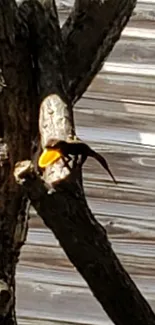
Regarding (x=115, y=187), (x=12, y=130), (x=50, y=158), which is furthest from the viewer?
(x=115, y=187)

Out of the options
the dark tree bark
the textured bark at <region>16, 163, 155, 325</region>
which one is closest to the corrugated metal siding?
the dark tree bark

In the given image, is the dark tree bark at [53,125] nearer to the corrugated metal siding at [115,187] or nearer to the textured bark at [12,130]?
the textured bark at [12,130]

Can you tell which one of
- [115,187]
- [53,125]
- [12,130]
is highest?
[53,125]

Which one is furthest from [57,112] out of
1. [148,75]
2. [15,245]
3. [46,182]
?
[148,75]

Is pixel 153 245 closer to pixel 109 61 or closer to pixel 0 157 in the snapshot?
pixel 109 61

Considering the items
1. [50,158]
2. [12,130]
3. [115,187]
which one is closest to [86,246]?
[50,158]

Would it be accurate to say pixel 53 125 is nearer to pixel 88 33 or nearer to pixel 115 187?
pixel 88 33
